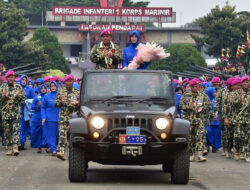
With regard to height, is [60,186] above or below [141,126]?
below

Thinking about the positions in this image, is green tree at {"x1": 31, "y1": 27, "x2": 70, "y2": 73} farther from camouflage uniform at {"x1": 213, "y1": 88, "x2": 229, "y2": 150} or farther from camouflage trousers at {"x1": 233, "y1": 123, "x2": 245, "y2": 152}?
camouflage trousers at {"x1": 233, "y1": 123, "x2": 245, "y2": 152}

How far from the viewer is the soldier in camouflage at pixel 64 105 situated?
55.8 feet

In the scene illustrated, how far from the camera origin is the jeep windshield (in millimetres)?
12984

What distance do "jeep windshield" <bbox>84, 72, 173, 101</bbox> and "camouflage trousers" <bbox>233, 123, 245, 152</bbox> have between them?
534cm

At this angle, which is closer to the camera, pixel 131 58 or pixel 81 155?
pixel 81 155

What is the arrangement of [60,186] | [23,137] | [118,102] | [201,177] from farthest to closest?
1. [23,137]
2. [201,177]
3. [118,102]
4. [60,186]

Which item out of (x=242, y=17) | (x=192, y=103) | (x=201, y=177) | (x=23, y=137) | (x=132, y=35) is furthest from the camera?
(x=242, y=17)

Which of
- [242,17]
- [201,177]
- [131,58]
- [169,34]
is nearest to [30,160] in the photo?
[131,58]

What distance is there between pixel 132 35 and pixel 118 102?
3336 mm

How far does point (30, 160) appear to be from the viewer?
17141 mm

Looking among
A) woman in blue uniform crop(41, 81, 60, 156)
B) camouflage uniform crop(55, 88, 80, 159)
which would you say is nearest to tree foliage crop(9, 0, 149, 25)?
woman in blue uniform crop(41, 81, 60, 156)

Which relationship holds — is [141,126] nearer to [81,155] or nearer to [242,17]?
[81,155]

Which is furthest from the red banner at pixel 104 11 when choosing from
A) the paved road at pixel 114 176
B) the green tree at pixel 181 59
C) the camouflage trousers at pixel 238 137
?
the paved road at pixel 114 176

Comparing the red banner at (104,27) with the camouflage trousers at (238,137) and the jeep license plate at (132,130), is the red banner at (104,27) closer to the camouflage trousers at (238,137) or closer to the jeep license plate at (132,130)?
the camouflage trousers at (238,137)
